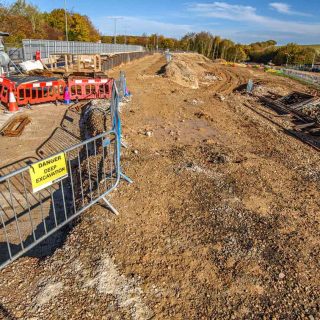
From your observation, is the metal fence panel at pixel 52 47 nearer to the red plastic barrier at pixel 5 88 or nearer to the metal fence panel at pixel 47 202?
the red plastic barrier at pixel 5 88

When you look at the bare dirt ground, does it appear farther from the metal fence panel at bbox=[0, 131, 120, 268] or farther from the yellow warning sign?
the yellow warning sign

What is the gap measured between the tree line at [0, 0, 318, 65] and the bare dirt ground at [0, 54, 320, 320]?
31628 mm

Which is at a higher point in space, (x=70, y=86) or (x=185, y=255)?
(x=70, y=86)

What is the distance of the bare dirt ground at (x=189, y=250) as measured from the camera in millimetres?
3869

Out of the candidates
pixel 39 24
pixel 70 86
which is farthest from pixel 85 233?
pixel 39 24

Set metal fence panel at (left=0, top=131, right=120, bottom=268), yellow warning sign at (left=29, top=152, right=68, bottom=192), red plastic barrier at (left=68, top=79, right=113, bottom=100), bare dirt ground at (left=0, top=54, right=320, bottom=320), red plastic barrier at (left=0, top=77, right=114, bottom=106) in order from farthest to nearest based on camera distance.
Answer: red plastic barrier at (left=68, top=79, right=113, bottom=100) < red plastic barrier at (left=0, top=77, right=114, bottom=106) < metal fence panel at (left=0, top=131, right=120, bottom=268) < yellow warning sign at (left=29, top=152, right=68, bottom=192) < bare dirt ground at (left=0, top=54, right=320, bottom=320)

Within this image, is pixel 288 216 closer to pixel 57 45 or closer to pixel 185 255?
pixel 185 255

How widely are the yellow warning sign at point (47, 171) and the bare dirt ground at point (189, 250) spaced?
1243 mm

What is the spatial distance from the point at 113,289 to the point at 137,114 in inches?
383

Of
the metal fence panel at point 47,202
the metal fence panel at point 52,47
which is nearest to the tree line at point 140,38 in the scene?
the metal fence panel at point 52,47

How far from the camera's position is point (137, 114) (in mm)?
13008

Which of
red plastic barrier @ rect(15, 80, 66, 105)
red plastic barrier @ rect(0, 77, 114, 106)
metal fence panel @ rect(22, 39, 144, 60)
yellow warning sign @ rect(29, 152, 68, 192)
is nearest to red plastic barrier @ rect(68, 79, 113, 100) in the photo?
red plastic barrier @ rect(0, 77, 114, 106)

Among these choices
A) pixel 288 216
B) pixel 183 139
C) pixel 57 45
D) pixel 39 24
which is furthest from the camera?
pixel 39 24

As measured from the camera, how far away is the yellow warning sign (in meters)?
3.99
